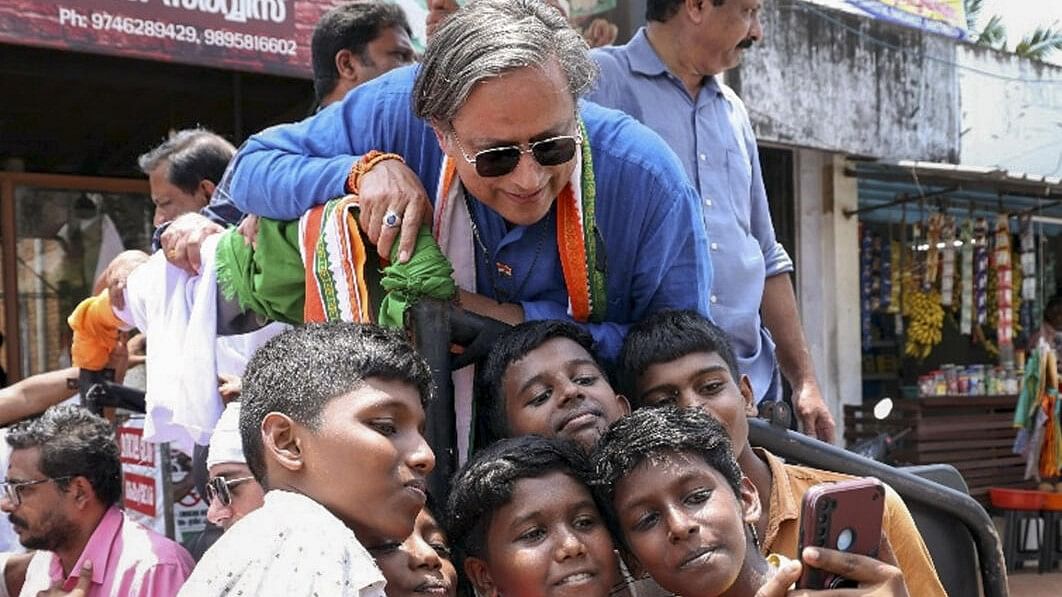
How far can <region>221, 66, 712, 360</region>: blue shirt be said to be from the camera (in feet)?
6.44

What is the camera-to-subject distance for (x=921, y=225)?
8.71 metres

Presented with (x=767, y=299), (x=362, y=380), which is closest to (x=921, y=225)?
(x=767, y=299)

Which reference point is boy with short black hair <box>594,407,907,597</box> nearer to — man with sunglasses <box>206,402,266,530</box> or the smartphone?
the smartphone

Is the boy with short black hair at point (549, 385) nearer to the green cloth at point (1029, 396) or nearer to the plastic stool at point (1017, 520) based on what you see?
the plastic stool at point (1017, 520)

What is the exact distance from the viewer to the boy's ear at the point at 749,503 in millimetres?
1906

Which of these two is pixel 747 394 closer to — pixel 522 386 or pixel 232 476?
pixel 522 386

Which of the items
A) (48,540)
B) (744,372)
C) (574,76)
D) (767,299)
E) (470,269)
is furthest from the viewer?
(48,540)

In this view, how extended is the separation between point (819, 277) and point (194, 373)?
254 inches

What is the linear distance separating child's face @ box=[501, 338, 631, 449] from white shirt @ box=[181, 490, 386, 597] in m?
0.52

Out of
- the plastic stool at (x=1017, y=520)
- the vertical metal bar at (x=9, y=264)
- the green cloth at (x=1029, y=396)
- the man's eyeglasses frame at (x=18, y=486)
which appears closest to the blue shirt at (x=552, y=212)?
the man's eyeglasses frame at (x=18, y=486)

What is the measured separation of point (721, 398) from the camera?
6.81ft

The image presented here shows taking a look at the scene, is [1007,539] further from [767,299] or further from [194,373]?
[194,373]

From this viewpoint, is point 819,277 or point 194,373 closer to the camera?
point 194,373

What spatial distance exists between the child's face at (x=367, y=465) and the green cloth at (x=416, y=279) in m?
0.23
